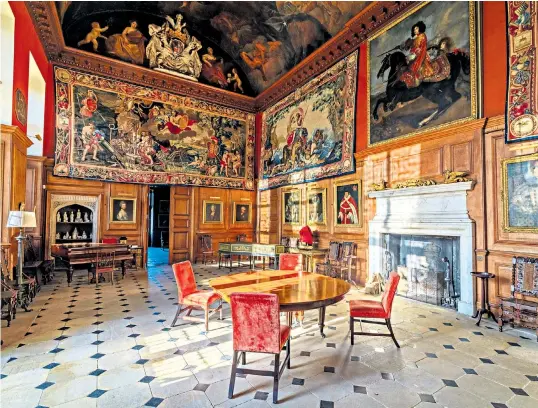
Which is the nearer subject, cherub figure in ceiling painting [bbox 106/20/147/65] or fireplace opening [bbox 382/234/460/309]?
fireplace opening [bbox 382/234/460/309]

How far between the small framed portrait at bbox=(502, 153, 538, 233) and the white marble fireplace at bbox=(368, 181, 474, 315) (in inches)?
22.2

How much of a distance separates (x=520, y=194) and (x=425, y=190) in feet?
5.31

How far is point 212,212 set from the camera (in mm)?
12094

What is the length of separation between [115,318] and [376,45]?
353 inches

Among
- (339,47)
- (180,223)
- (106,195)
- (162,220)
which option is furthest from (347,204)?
(162,220)

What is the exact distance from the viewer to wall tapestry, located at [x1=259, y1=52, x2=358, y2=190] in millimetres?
8657

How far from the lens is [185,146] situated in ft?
37.8

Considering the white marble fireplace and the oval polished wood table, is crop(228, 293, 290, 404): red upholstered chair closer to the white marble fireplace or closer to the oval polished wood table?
the oval polished wood table

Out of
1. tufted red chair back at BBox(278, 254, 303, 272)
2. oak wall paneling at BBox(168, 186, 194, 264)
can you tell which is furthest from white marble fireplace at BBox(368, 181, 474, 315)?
oak wall paneling at BBox(168, 186, 194, 264)

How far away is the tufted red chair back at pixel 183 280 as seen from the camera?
4.71 meters

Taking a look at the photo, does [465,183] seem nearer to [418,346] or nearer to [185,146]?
[418,346]

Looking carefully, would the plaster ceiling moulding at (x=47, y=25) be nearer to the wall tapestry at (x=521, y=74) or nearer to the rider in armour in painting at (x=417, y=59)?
the rider in armour in painting at (x=417, y=59)

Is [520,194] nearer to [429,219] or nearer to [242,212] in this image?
[429,219]

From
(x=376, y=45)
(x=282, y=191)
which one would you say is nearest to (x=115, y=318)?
(x=282, y=191)
